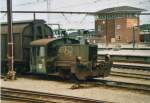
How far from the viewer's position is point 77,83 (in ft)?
60.2

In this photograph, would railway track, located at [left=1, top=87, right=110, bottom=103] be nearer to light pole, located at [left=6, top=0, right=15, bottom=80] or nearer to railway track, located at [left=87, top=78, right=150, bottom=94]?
railway track, located at [left=87, top=78, right=150, bottom=94]

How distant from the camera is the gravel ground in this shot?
47.2 ft

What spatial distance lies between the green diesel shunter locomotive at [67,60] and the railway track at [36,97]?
3.47 m

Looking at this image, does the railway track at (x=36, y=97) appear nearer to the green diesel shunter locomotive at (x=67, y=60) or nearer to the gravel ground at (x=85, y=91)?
the gravel ground at (x=85, y=91)

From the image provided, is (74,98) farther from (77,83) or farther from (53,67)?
(53,67)

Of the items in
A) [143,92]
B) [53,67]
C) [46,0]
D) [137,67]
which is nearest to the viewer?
[143,92]

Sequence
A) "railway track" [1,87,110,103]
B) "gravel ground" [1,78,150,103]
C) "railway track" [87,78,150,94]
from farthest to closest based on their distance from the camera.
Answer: "railway track" [87,78,150,94] → "gravel ground" [1,78,150,103] → "railway track" [1,87,110,103]

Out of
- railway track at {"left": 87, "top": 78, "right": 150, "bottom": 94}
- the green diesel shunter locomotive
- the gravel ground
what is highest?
the green diesel shunter locomotive

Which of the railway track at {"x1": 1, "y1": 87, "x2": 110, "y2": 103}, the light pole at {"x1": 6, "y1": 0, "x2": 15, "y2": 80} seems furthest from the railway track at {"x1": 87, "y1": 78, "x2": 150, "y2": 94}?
the light pole at {"x1": 6, "y1": 0, "x2": 15, "y2": 80}

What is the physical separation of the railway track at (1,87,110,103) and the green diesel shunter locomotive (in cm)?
347

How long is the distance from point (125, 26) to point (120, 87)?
221ft

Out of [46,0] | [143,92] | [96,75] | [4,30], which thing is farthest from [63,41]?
[46,0]

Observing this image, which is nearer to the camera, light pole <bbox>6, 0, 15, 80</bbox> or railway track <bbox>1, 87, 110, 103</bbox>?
railway track <bbox>1, 87, 110, 103</bbox>

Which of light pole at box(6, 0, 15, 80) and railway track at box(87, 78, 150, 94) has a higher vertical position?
light pole at box(6, 0, 15, 80)
